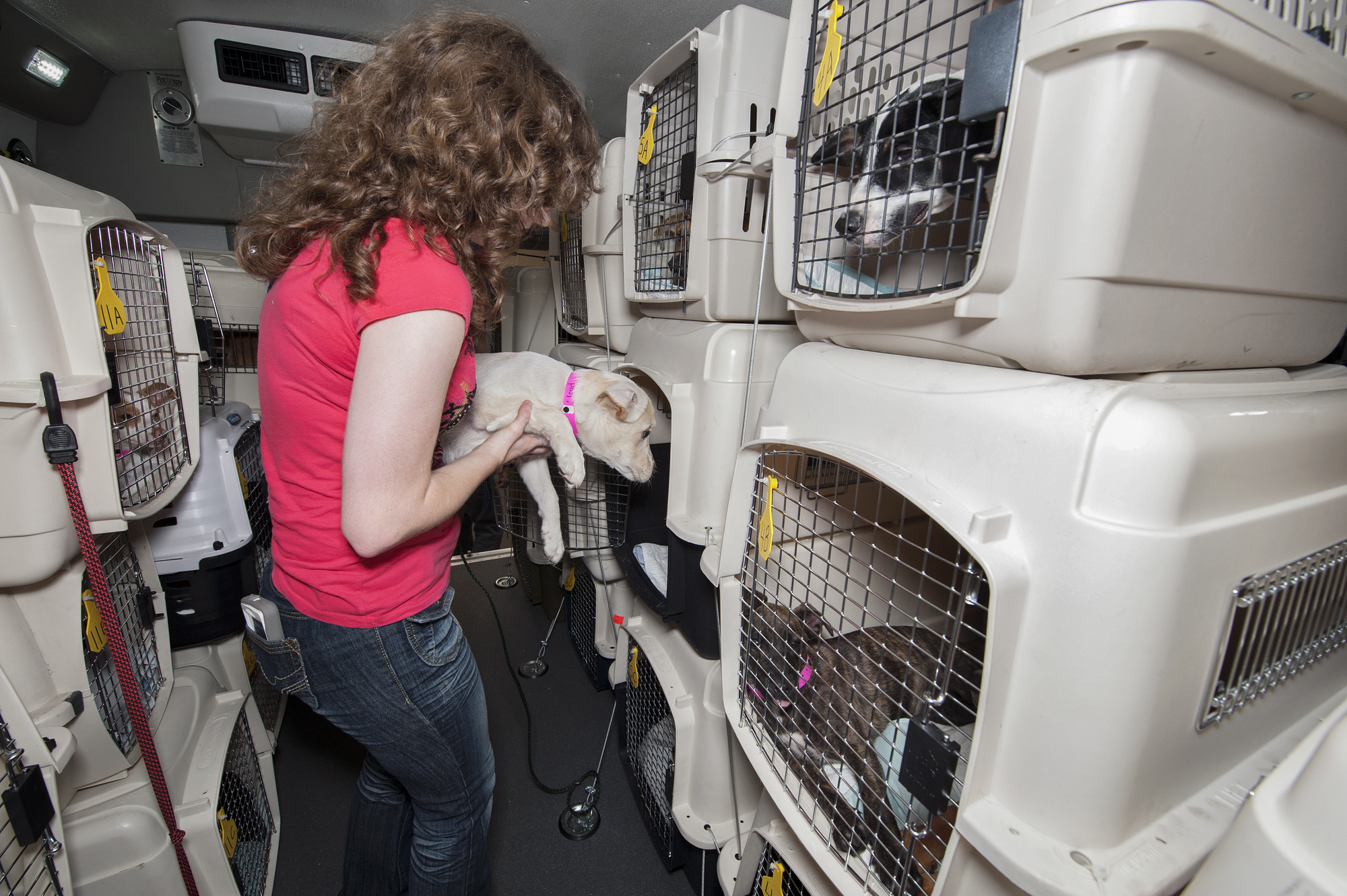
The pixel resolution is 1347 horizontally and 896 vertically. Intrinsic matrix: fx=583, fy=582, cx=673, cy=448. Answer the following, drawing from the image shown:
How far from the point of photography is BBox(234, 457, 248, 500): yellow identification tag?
136 cm

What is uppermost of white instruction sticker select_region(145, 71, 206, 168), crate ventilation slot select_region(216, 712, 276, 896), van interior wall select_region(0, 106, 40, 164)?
white instruction sticker select_region(145, 71, 206, 168)

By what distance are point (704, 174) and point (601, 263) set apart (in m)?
0.61

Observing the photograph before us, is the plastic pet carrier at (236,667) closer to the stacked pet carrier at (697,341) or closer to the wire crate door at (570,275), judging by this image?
the stacked pet carrier at (697,341)

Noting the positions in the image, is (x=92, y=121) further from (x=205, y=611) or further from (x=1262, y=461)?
Answer: (x=1262, y=461)

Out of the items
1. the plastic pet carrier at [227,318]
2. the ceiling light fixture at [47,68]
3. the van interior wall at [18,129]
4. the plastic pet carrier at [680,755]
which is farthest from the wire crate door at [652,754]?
the van interior wall at [18,129]

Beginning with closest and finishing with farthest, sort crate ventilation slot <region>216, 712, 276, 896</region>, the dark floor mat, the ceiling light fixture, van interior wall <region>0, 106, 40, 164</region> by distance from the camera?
crate ventilation slot <region>216, 712, 276, 896</region> → the dark floor mat → the ceiling light fixture → van interior wall <region>0, 106, 40, 164</region>

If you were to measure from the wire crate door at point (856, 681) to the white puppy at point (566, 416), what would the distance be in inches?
17.6

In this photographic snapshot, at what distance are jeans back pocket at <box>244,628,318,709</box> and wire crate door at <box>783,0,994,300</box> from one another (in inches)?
35.4

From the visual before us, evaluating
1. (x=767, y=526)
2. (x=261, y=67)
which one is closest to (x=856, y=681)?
(x=767, y=526)

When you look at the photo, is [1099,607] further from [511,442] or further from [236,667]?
[236,667]

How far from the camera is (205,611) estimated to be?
4.40 feet

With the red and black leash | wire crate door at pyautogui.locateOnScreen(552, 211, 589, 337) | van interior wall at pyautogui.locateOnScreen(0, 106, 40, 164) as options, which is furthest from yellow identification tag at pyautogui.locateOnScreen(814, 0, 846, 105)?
van interior wall at pyautogui.locateOnScreen(0, 106, 40, 164)

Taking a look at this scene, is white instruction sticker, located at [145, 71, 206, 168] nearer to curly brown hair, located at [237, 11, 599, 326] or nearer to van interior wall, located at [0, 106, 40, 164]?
van interior wall, located at [0, 106, 40, 164]

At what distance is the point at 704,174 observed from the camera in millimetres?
1082
